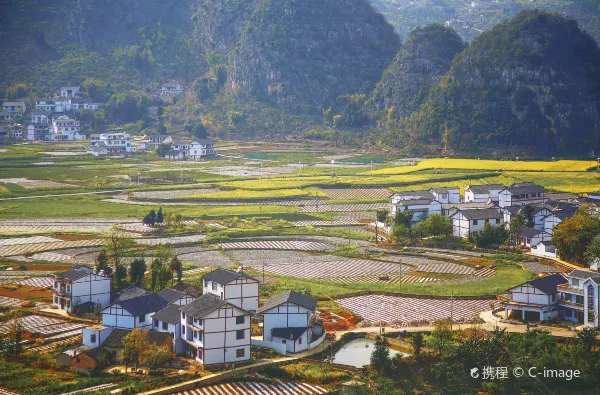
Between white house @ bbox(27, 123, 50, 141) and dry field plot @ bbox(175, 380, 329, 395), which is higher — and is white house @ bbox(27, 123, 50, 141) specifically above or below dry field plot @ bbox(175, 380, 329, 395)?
above

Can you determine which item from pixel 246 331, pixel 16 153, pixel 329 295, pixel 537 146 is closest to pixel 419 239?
pixel 329 295

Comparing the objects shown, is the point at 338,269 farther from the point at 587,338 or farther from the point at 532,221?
the point at 587,338

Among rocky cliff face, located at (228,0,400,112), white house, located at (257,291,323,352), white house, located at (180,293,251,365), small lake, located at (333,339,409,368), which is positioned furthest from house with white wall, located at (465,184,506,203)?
rocky cliff face, located at (228,0,400,112)

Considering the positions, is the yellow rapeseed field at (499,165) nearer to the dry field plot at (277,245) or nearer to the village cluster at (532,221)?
the village cluster at (532,221)

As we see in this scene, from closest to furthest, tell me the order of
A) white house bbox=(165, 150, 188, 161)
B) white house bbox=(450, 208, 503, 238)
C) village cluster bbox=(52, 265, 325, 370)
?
village cluster bbox=(52, 265, 325, 370)
white house bbox=(450, 208, 503, 238)
white house bbox=(165, 150, 188, 161)

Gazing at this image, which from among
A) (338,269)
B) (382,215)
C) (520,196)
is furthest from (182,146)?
(338,269)

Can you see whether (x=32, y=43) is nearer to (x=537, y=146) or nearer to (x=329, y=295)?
(x=537, y=146)

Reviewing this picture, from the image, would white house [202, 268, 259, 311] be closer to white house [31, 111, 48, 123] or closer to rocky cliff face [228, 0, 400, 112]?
white house [31, 111, 48, 123]
